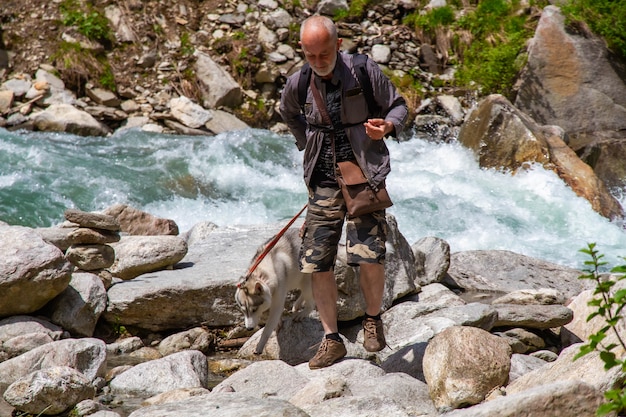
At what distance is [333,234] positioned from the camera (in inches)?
181

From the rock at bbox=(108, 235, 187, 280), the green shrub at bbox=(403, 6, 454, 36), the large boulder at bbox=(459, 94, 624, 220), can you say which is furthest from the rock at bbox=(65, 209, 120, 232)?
the green shrub at bbox=(403, 6, 454, 36)

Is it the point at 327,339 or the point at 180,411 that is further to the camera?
the point at 327,339

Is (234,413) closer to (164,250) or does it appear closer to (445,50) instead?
(164,250)

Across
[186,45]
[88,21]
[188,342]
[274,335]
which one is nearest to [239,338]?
[188,342]

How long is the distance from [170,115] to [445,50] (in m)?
7.38

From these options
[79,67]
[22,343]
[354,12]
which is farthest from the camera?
[354,12]

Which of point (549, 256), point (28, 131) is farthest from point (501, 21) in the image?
point (28, 131)

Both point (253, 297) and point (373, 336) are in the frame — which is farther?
point (253, 297)

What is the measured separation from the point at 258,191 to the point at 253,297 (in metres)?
6.12

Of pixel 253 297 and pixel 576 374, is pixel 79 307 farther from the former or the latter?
pixel 576 374

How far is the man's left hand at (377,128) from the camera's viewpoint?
420 centimetres

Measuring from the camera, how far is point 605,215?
10.9 meters

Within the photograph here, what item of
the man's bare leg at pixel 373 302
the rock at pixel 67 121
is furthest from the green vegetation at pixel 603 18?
the man's bare leg at pixel 373 302

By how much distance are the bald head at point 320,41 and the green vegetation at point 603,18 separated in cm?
1180
